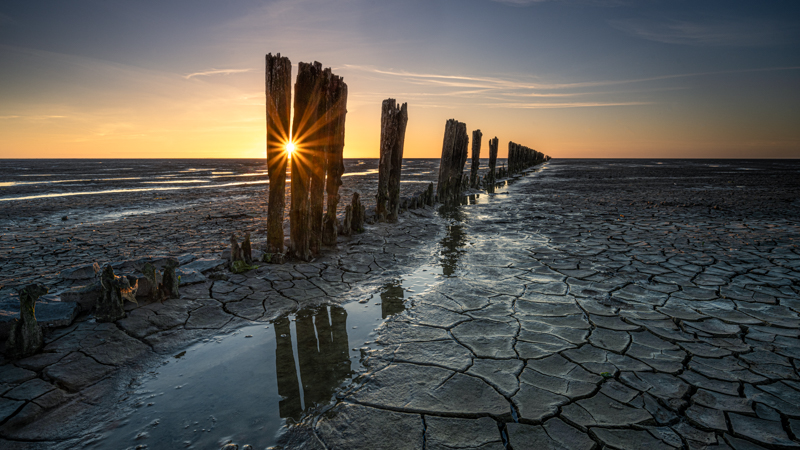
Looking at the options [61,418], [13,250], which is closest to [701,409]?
[61,418]

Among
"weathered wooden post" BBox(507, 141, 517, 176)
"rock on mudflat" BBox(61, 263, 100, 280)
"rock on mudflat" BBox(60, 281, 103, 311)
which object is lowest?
"rock on mudflat" BBox(61, 263, 100, 280)

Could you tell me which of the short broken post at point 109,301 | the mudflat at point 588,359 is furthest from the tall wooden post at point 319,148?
the short broken post at point 109,301

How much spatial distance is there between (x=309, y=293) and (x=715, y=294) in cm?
489

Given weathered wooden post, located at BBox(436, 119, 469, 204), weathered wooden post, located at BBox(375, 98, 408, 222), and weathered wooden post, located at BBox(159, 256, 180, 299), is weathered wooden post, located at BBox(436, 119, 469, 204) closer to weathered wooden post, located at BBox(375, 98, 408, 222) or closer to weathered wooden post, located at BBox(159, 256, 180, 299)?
weathered wooden post, located at BBox(375, 98, 408, 222)

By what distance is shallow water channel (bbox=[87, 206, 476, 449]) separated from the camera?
2051 millimetres

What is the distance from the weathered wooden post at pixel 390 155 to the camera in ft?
26.5

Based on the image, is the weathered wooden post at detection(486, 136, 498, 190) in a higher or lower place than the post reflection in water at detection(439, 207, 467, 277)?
higher

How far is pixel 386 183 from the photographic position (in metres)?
8.18

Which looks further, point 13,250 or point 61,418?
point 13,250

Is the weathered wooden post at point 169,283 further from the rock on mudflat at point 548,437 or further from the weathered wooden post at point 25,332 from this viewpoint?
the rock on mudflat at point 548,437

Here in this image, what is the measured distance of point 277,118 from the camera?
4.67m

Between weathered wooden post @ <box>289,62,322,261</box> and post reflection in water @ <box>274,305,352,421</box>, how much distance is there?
1.69 m

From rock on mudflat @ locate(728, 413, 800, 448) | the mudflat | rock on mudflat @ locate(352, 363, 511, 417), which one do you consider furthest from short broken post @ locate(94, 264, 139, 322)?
rock on mudflat @ locate(728, 413, 800, 448)

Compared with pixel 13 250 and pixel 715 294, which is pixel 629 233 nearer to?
pixel 715 294
